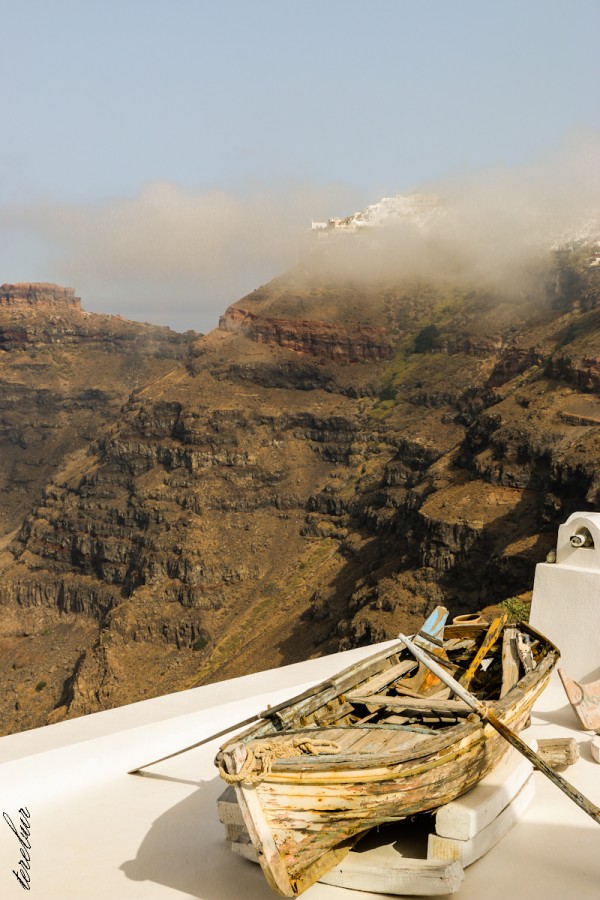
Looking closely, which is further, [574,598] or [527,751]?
[574,598]

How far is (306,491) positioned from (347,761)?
69.7m

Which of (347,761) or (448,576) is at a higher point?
(347,761)

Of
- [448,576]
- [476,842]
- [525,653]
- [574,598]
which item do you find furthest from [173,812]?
[448,576]

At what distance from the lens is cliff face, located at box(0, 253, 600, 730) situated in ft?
153

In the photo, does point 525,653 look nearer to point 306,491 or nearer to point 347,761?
point 347,761

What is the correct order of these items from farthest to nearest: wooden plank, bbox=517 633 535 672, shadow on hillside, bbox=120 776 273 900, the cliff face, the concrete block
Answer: the cliff face < wooden plank, bbox=517 633 535 672 < shadow on hillside, bbox=120 776 273 900 < the concrete block

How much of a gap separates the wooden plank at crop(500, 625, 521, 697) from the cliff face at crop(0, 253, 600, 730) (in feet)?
107

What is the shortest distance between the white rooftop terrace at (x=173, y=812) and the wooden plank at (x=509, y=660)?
85 cm

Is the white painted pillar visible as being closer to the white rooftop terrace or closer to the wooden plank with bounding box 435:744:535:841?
the white rooftop terrace

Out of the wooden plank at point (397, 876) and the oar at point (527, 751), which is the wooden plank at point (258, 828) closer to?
the wooden plank at point (397, 876)

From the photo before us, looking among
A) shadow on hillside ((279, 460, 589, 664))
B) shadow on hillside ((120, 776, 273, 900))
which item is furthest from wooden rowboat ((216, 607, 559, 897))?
shadow on hillside ((279, 460, 589, 664))

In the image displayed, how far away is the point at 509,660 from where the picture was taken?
7613mm

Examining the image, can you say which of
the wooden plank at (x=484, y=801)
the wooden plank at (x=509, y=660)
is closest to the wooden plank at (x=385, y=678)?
the wooden plank at (x=509, y=660)

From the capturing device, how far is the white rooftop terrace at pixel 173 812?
584cm
